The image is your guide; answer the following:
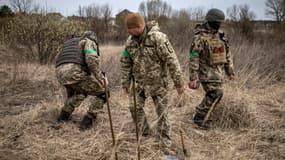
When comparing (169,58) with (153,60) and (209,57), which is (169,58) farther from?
(209,57)

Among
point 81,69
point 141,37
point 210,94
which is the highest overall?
point 141,37

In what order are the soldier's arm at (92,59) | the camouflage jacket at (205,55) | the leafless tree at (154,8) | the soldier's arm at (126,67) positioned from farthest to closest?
the leafless tree at (154,8)
the camouflage jacket at (205,55)
the soldier's arm at (92,59)
the soldier's arm at (126,67)

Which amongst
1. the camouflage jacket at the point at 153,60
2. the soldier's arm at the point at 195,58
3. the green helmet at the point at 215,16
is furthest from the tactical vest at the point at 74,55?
the green helmet at the point at 215,16

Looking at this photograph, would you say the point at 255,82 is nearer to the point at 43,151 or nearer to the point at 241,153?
the point at 241,153

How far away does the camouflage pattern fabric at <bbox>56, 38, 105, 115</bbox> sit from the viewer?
14.2 ft

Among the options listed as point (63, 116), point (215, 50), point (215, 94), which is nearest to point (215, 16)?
point (215, 50)

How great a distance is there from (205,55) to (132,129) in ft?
5.08

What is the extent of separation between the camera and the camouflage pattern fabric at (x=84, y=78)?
14.2 ft

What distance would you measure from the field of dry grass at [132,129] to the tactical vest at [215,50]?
93 centimetres

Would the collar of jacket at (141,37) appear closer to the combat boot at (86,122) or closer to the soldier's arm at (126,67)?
the soldier's arm at (126,67)

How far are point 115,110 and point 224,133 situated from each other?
206 cm

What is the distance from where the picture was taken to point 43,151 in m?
3.87

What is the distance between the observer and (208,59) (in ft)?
14.8

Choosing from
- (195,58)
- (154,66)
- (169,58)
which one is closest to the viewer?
(169,58)
